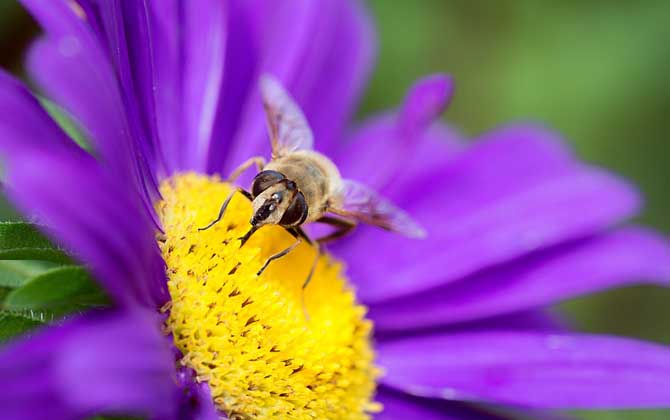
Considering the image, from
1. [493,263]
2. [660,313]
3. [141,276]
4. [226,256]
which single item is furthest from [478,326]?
[660,313]

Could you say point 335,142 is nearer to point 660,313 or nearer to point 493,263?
point 493,263

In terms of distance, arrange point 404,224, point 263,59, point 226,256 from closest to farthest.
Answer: point 226,256, point 404,224, point 263,59

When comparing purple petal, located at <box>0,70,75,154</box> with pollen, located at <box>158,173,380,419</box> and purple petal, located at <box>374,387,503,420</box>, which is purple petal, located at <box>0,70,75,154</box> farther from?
purple petal, located at <box>374,387,503,420</box>

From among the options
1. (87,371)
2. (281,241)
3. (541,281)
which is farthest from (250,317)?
(541,281)

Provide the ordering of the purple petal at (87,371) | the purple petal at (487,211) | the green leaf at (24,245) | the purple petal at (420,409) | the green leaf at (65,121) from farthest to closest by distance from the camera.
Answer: the purple petal at (487,211)
the purple petal at (420,409)
the green leaf at (65,121)
the green leaf at (24,245)
the purple petal at (87,371)

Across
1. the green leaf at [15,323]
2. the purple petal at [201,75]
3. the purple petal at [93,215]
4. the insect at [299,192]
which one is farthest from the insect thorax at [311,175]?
the green leaf at [15,323]

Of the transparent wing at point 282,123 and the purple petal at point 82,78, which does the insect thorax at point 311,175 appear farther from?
the purple petal at point 82,78

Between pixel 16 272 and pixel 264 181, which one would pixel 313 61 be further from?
pixel 16 272
